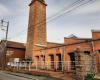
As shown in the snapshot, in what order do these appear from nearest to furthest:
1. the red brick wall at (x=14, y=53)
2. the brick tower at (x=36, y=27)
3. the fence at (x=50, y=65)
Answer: the fence at (x=50, y=65)
the brick tower at (x=36, y=27)
the red brick wall at (x=14, y=53)

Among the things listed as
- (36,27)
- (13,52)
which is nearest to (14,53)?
(13,52)

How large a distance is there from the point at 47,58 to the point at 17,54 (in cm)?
1424

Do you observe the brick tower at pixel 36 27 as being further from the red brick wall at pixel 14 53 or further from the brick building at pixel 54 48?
the red brick wall at pixel 14 53

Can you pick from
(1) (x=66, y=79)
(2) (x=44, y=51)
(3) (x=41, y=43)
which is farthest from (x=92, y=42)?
(3) (x=41, y=43)

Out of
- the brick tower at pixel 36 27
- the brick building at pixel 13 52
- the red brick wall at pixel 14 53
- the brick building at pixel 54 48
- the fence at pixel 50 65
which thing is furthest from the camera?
the red brick wall at pixel 14 53

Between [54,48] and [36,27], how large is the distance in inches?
351

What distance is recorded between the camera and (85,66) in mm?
12820

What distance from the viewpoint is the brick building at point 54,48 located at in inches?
679

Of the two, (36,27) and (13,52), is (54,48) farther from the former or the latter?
(13,52)

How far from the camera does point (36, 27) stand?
102 feet

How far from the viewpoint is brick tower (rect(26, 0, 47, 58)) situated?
30.5m

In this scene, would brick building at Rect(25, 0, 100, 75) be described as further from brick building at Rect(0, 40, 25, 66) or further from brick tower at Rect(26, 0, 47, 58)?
brick building at Rect(0, 40, 25, 66)

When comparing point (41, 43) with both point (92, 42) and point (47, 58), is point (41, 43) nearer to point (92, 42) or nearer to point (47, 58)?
point (47, 58)

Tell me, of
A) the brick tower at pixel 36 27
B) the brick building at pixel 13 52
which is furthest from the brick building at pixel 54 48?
the brick building at pixel 13 52
